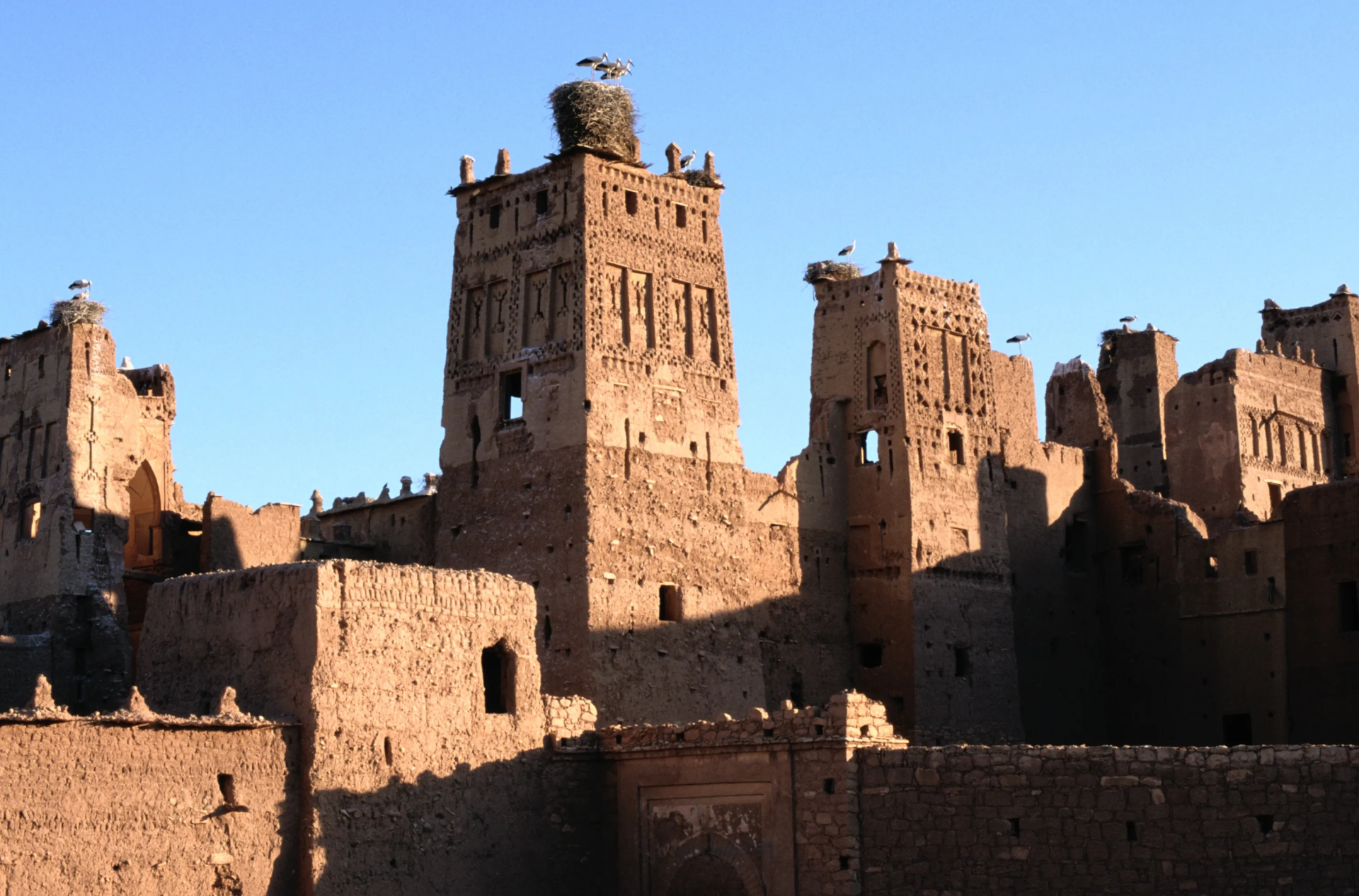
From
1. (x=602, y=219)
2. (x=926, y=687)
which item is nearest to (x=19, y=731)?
(x=602, y=219)

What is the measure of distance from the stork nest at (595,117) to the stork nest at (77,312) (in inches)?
315

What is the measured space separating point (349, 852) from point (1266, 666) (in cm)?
1943

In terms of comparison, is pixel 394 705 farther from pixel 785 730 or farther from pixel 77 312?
pixel 77 312

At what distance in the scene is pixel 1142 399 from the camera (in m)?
48.1

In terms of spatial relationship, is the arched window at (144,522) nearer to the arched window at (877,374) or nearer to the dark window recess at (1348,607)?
the arched window at (877,374)

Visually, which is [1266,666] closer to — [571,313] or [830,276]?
[830,276]

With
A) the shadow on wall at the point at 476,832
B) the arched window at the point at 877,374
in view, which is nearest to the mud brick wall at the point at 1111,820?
the shadow on wall at the point at 476,832

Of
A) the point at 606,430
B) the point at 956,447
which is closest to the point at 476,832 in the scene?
the point at 606,430

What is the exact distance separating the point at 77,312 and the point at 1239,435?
2339cm

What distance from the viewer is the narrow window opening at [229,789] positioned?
25.0m

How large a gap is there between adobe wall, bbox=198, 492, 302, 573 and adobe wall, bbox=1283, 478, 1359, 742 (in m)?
16.2

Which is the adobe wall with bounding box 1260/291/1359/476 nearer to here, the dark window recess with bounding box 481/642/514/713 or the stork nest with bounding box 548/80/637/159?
the stork nest with bounding box 548/80/637/159

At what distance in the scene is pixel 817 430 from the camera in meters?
39.6

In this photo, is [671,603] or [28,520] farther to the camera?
[671,603]
